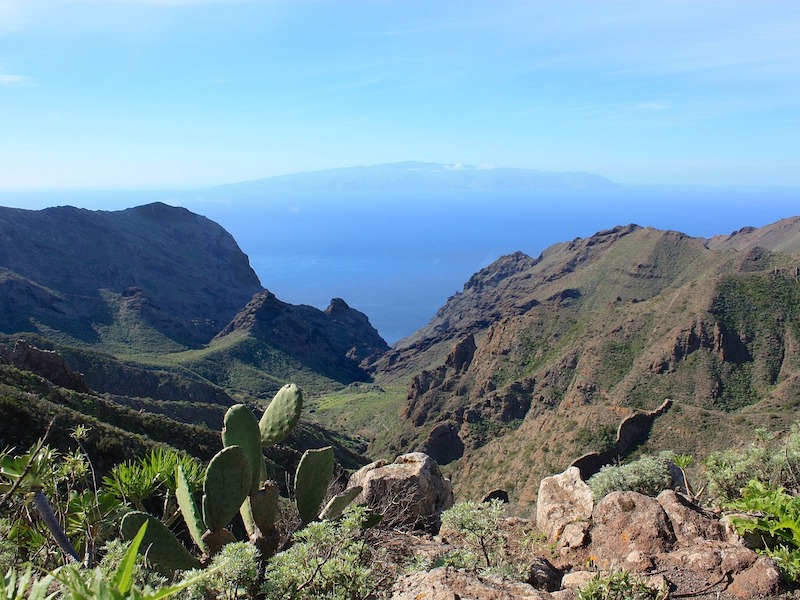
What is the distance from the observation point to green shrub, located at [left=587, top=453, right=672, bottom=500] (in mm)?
9523

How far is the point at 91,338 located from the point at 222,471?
86.5 m

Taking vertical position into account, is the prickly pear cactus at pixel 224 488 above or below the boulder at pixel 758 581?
above

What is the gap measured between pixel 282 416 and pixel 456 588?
3.61 meters

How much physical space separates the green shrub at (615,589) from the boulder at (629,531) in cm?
115

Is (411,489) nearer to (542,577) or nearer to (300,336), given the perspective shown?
(542,577)

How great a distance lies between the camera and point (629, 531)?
6984mm

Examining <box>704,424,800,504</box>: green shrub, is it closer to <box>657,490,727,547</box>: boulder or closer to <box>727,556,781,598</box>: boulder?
<box>657,490,727,547</box>: boulder

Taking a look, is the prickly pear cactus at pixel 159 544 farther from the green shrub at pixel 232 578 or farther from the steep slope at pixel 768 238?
the steep slope at pixel 768 238

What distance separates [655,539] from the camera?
6.72m

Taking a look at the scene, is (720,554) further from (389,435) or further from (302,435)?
(389,435)

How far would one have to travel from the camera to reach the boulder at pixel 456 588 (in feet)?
15.2

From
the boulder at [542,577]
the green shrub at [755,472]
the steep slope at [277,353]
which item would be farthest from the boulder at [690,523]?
the steep slope at [277,353]

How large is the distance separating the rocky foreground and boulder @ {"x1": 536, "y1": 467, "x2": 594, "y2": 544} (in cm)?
1

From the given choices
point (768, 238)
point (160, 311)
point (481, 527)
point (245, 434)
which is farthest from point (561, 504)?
point (768, 238)
